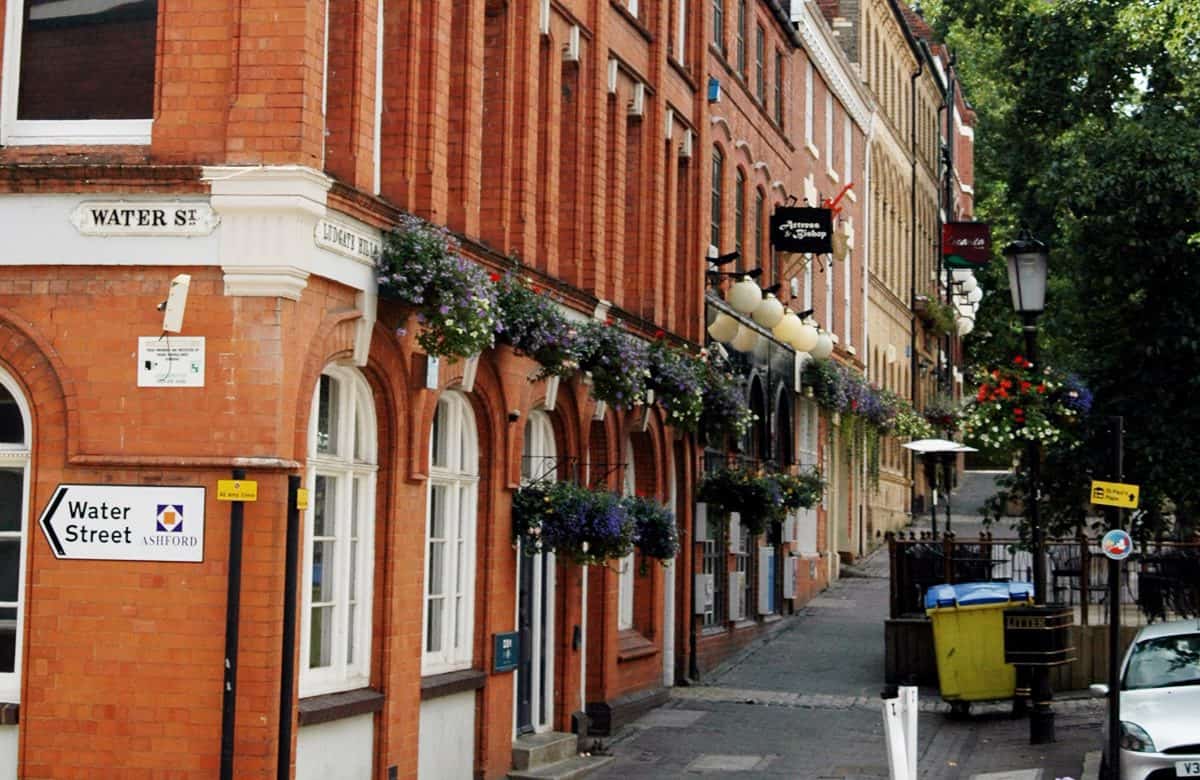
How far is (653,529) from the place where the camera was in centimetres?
1938

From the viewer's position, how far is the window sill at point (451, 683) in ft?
50.2

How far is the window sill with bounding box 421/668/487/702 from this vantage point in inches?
602

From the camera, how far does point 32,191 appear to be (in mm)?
12547

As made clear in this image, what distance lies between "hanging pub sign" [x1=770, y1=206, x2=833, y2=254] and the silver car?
482 inches

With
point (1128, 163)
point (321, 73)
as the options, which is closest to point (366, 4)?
point (321, 73)

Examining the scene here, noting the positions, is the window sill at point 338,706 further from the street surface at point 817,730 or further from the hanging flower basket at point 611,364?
the hanging flower basket at point 611,364

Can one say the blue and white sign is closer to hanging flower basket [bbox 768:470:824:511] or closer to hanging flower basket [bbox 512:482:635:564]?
hanging flower basket [bbox 512:482:635:564]

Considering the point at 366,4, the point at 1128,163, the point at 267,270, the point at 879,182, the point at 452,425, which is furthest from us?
the point at 879,182

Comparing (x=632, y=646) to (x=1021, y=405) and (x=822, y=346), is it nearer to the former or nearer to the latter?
(x=1021, y=405)

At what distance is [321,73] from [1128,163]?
1217 centimetres

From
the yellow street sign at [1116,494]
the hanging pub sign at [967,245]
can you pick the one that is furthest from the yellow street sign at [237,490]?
the hanging pub sign at [967,245]

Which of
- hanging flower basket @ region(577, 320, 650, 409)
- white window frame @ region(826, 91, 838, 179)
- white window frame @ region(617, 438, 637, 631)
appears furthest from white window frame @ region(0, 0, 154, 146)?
white window frame @ region(826, 91, 838, 179)

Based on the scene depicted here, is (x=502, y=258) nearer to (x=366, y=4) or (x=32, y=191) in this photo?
(x=366, y=4)

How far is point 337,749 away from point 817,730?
7627 millimetres
